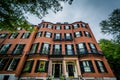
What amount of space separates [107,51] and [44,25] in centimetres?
1769

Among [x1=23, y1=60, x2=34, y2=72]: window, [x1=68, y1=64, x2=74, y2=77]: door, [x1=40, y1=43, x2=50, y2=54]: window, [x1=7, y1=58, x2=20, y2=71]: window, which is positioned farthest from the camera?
[x1=40, y1=43, x2=50, y2=54]: window

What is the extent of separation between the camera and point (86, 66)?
67.8 feet

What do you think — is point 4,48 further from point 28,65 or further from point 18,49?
point 28,65

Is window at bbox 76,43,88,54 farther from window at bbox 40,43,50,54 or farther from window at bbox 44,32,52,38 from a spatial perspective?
window at bbox 44,32,52,38

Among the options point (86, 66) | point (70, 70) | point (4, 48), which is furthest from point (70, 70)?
point (4, 48)

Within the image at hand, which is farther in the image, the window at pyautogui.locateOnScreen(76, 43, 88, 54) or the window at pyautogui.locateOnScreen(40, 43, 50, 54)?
the window at pyautogui.locateOnScreen(40, 43, 50, 54)

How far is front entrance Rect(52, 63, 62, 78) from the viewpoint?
21.4 metres

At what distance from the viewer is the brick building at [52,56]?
65.3ft

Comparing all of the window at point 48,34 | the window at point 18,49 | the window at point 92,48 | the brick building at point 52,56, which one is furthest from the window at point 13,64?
the window at point 92,48

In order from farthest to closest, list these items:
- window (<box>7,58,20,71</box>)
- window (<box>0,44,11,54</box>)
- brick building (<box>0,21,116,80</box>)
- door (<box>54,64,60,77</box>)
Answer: window (<box>0,44,11,54</box>) → door (<box>54,64,60,77</box>) → window (<box>7,58,20,71</box>) → brick building (<box>0,21,116,80</box>)

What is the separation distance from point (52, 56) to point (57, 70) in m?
2.77

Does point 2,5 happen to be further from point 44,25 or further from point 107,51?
point 107,51

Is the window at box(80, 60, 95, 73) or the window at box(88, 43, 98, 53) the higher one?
the window at box(88, 43, 98, 53)

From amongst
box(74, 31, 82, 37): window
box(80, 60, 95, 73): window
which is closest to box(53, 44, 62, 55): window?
box(74, 31, 82, 37): window
